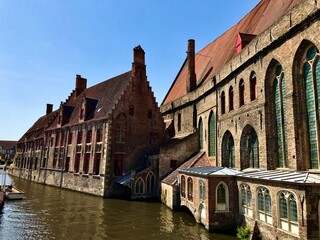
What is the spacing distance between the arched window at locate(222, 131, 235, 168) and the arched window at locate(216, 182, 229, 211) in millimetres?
4782

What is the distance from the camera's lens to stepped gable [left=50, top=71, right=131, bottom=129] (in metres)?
28.3

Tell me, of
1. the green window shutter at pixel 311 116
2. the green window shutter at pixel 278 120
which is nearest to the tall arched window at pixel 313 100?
the green window shutter at pixel 311 116

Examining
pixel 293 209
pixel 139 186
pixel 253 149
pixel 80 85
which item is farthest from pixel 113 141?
pixel 293 209

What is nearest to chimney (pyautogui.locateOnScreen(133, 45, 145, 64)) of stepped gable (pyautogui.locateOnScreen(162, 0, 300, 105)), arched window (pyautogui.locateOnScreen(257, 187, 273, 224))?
stepped gable (pyautogui.locateOnScreen(162, 0, 300, 105))

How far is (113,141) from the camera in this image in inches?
1028

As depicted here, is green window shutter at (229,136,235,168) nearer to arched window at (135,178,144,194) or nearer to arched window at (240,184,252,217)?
arched window at (240,184,252,217)

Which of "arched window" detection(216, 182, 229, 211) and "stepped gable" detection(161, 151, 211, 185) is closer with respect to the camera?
"arched window" detection(216, 182, 229, 211)

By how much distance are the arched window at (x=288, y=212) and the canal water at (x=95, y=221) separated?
3.25 m

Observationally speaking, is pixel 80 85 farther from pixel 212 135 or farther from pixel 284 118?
Answer: pixel 284 118

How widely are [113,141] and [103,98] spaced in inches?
291

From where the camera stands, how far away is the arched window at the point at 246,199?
40.3ft

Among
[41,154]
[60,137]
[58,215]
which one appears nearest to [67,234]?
[58,215]

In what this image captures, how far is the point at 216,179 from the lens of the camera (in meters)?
13.6

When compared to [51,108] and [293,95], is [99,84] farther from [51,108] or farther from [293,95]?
[293,95]
